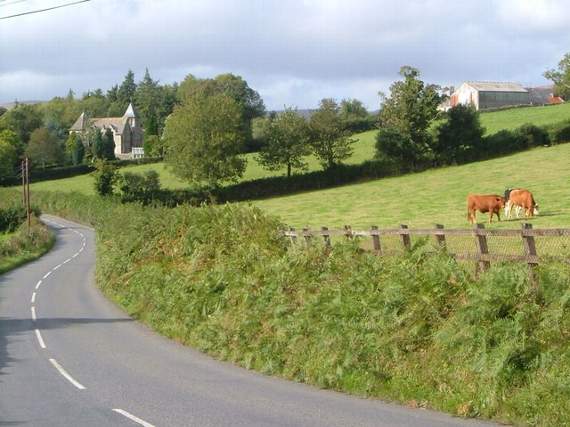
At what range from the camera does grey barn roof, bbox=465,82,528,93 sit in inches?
7589

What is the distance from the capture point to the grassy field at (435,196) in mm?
46562

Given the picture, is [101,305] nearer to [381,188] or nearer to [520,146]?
[381,188]

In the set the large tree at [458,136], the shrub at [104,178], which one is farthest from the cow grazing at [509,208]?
the shrub at [104,178]

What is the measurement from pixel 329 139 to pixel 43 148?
70.7 m

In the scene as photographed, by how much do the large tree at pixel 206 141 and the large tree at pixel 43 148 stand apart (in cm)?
5402

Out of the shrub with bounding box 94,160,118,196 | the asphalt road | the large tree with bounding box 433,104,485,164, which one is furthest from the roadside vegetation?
the large tree with bounding box 433,104,485,164

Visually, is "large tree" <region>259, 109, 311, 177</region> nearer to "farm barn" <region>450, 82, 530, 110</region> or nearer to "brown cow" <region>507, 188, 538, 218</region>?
"brown cow" <region>507, 188, 538, 218</region>

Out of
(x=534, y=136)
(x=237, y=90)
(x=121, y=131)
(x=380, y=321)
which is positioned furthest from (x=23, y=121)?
(x=380, y=321)

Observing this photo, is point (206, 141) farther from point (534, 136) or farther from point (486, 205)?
point (486, 205)

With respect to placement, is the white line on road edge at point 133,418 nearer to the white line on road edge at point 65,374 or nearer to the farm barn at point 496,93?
the white line on road edge at point 65,374

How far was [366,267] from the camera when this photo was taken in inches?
Result: 623

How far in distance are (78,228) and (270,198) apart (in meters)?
22.3

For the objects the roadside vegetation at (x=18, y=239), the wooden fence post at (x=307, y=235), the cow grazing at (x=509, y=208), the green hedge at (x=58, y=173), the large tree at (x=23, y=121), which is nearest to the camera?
the wooden fence post at (x=307, y=235)

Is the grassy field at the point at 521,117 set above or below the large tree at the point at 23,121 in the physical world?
below
